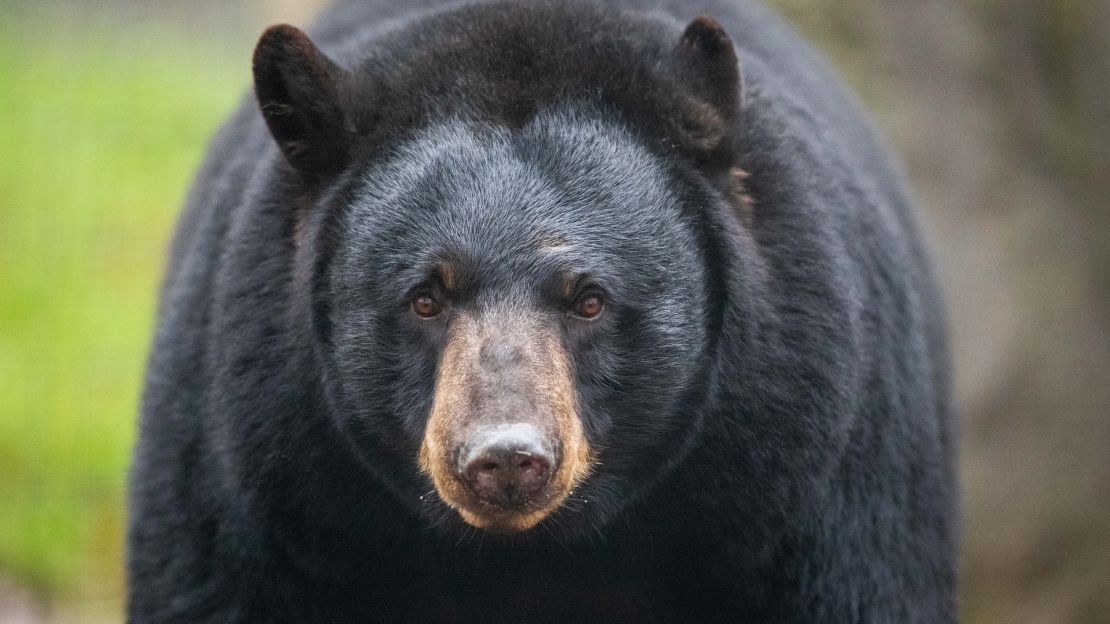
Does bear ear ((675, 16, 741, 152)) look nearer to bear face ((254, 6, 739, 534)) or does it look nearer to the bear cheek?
bear face ((254, 6, 739, 534))

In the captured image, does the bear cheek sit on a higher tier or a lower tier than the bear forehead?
lower

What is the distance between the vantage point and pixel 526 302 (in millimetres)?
4168

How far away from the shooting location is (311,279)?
453 cm

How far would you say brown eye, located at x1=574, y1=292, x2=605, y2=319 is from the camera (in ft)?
13.9

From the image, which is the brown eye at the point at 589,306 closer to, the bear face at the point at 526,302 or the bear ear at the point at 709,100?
the bear face at the point at 526,302

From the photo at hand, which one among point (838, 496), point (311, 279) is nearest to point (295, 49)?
point (311, 279)

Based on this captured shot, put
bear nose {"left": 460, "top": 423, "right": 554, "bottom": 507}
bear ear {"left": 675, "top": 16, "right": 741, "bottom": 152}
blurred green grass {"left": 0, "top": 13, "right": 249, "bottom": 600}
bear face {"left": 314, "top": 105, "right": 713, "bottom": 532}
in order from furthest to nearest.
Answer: blurred green grass {"left": 0, "top": 13, "right": 249, "bottom": 600} → bear ear {"left": 675, "top": 16, "right": 741, "bottom": 152} → bear face {"left": 314, "top": 105, "right": 713, "bottom": 532} → bear nose {"left": 460, "top": 423, "right": 554, "bottom": 507}

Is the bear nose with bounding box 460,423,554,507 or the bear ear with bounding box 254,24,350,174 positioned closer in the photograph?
the bear nose with bounding box 460,423,554,507

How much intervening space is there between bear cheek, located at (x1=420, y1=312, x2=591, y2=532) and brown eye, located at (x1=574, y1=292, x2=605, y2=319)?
0.11m

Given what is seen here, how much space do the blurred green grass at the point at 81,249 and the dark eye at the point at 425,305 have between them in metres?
3.90

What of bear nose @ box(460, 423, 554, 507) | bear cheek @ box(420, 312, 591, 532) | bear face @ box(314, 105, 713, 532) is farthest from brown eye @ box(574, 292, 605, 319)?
bear nose @ box(460, 423, 554, 507)

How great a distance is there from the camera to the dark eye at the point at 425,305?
4.27 meters

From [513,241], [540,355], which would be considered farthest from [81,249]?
[540,355]

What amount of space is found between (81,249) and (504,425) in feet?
22.7
